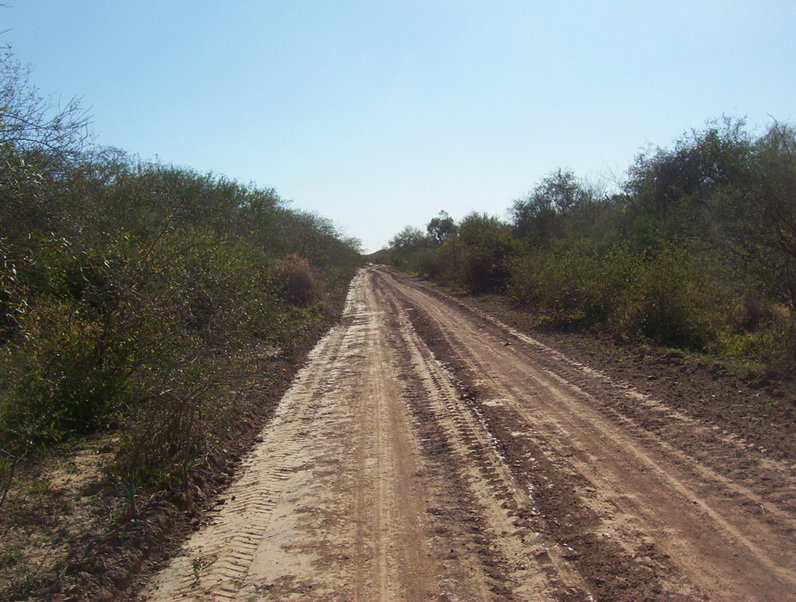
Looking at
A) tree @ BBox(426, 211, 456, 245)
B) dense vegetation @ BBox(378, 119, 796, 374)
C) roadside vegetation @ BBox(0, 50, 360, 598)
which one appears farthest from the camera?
tree @ BBox(426, 211, 456, 245)

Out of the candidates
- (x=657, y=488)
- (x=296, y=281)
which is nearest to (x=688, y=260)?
(x=657, y=488)

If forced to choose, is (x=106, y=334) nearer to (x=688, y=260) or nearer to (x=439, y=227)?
(x=688, y=260)

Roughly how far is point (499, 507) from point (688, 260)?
11769 mm

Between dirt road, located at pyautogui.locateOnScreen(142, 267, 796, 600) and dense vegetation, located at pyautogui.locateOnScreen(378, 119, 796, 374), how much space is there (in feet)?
12.2

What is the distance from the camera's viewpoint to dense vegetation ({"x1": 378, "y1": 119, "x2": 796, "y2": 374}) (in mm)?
10602

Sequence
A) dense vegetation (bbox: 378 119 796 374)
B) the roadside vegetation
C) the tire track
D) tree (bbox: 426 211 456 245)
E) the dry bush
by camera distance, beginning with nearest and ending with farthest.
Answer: the tire track < the roadside vegetation < dense vegetation (bbox: 378 119 796 374) < the dry bush < tree (bbox: 426 211 456 245)

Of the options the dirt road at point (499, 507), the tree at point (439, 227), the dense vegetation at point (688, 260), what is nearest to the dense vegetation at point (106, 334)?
the dirt road at point (499, 507)

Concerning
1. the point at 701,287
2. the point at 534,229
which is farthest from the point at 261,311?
the point at 534,229

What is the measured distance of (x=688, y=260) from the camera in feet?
49.4

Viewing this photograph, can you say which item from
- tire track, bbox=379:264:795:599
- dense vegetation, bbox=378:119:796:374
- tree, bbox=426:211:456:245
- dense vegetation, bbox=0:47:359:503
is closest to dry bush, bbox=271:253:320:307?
dense vegetation, bbox=378:119:796:374

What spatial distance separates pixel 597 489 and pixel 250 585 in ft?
10.3

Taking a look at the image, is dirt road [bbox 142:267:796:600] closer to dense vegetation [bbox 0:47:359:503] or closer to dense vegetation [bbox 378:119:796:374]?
dense vegetation [bbox 0:47:359:503]

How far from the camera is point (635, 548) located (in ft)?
14.8

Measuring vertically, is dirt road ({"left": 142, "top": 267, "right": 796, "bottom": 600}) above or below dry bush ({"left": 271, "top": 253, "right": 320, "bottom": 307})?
below
